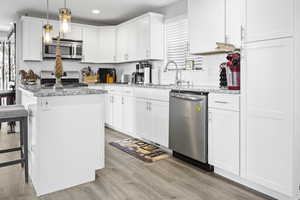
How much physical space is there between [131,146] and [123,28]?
9.15ft

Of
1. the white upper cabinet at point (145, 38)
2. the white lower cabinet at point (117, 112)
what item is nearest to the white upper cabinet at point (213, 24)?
the white upper cabinet at point (145, 38)

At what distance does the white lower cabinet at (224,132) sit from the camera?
2.45 m

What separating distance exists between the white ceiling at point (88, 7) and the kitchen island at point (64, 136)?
2.53 meters

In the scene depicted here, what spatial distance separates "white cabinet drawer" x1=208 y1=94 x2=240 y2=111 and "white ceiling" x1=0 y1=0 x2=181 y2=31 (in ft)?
7.76

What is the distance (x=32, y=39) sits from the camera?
4754 millimetres

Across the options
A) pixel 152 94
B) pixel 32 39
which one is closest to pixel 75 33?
pixel 32 39

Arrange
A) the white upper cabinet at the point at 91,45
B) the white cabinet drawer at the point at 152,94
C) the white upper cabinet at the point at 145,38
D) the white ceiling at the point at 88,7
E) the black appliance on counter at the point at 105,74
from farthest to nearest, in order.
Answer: the black appliance on counter at the point at 105,74
the white upper cabinet at the point at 91,45
the white upper cabinet at the point at 145,38
the white ceiling at the point at 88,7
the white cabinet drawer at the point at 152,94

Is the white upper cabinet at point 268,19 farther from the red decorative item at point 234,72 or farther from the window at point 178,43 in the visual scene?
the window at point 178,43

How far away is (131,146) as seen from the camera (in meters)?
3.83

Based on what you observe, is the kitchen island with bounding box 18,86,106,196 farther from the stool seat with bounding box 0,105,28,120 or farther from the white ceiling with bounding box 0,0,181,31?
the white ceiling with bounding box 0,0,181,31

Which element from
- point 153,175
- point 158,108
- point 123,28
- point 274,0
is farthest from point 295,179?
point 123,28

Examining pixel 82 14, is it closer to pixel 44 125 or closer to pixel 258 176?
pixel 44 125

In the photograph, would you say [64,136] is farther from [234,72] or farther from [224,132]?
[234,72]

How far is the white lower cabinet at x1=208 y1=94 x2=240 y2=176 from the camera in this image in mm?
2453
